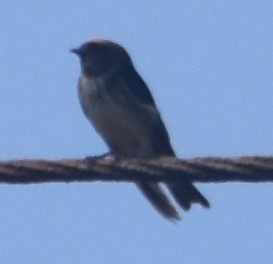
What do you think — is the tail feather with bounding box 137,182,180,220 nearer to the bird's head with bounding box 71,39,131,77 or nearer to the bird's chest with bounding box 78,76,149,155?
the bird's chest with bounding box 78,76,149,155

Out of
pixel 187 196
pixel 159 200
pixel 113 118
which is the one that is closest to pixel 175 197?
pixel 159 200

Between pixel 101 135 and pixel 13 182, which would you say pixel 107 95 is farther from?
pixel 13 182

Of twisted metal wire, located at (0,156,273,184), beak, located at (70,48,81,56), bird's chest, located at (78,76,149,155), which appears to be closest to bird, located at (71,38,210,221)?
bird's chest, located at (78,76,149,155)

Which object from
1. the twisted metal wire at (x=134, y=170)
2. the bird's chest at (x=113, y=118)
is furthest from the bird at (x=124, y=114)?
the twisted metal wire at (x=134, y=170)

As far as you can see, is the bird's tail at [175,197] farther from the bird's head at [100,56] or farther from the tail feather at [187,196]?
the bird's head at [100,56]

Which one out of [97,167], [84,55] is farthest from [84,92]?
[97,167]

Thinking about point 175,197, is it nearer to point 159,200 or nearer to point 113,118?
point 159,200

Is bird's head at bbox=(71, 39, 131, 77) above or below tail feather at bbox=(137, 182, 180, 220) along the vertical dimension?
Answer: above
